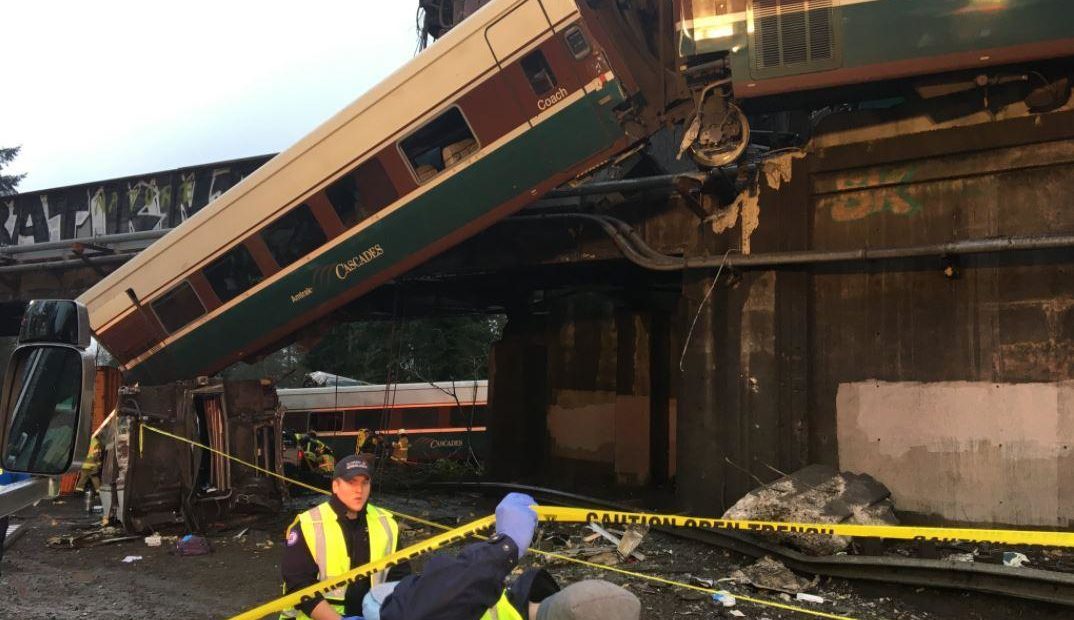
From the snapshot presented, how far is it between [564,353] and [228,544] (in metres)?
7.98

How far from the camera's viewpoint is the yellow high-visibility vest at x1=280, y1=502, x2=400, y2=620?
120 inches

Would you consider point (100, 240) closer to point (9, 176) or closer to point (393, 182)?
point (393, 182)

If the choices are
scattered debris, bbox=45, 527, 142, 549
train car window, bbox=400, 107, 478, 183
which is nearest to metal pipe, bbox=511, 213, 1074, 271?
train car window, bbox=400, 107, 478, 183

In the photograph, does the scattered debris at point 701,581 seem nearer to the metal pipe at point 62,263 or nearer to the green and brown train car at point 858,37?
the green and brown train car at point 858,37

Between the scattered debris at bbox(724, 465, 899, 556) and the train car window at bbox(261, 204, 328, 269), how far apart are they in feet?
21.5

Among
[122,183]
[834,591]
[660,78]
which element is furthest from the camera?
[122,183]

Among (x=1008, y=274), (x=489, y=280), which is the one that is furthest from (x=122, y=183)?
(x=1008, y=274)

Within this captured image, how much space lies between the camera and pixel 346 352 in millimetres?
39062

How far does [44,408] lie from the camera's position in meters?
2.61

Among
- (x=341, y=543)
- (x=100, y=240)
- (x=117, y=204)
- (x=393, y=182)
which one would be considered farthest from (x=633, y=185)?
(x=117, y=204)

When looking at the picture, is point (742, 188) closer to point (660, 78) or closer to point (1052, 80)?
point (660, 78)

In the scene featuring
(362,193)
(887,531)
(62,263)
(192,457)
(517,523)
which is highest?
(362,193)

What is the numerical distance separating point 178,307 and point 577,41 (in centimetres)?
706

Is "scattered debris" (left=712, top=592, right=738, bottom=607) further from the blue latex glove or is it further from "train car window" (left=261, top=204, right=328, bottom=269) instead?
"train car window" (left=261, top=204, right=328, bottom=269)
